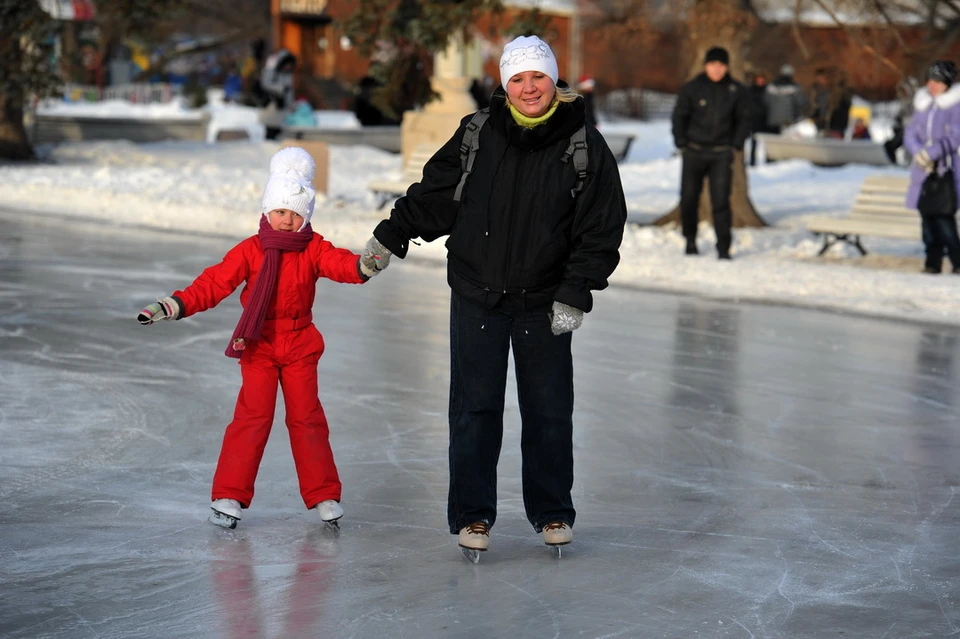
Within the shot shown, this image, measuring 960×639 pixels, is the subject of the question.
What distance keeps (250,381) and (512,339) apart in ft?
3.24

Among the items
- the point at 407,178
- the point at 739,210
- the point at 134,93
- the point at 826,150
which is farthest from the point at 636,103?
the point at 407,178

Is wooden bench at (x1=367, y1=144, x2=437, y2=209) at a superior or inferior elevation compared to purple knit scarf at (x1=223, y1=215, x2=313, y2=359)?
inferior

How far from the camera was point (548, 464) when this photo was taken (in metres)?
5.16

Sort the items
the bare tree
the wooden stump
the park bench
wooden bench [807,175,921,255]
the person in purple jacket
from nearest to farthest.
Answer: the person in purple jacket → wooden bench [807,175,921,255] → the wooden stump → the bare tree → the park bench

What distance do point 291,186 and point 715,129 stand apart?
30.3 feet

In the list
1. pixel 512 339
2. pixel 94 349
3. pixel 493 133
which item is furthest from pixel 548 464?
pixel 94 349

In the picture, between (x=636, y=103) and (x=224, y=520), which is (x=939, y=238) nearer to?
(x=224, y=520)

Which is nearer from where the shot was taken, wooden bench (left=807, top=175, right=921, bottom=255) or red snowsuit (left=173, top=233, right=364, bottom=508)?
red snowsuit (left=173, top=233, right=364, bottom=508)

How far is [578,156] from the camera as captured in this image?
4941 millimetres

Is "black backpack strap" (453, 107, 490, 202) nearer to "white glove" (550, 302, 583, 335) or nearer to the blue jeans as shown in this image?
the blue jeans

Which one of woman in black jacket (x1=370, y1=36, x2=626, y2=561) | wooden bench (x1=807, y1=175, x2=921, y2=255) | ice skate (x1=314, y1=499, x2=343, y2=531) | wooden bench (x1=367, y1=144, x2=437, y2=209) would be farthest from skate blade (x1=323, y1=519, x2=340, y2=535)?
wooden bench (x1=367, y1=144, x2=437, y2=209)

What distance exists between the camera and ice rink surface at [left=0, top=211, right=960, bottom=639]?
463 cm

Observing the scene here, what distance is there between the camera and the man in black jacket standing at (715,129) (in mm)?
14078

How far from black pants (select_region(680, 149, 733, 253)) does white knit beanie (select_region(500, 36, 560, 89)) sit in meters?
9.11
